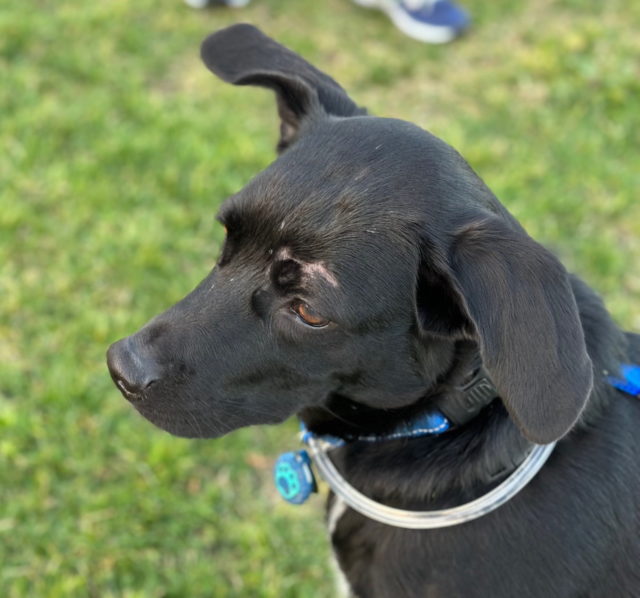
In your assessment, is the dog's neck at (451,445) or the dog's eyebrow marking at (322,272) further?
the dog's neck at (451,445)

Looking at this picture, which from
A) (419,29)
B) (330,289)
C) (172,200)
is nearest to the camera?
(330,289)

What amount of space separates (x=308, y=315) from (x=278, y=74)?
2.44ft

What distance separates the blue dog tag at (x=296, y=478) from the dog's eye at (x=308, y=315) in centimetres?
58

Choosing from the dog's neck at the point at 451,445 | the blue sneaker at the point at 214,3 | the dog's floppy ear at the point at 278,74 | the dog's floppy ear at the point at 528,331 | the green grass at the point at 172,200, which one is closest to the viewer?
the dog's floppy ear at the point at 528,331

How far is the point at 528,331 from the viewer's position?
154cm

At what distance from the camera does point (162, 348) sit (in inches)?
76.4

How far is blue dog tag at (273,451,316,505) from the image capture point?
7.30 feet

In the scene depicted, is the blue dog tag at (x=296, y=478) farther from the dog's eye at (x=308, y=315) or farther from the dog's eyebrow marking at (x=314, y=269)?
the dog's eyebrow marking at (x=314, y=269)

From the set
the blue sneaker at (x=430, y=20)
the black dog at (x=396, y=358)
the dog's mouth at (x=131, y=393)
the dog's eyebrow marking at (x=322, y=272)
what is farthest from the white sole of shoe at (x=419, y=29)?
the dog's mouth at (x=131, y=393)

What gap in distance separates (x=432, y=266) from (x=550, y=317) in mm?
361

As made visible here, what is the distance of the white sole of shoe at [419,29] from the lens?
5438mm

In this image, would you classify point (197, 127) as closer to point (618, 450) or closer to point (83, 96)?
point (83, 96)

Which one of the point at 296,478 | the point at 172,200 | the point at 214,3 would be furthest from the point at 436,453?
the point at 214,3

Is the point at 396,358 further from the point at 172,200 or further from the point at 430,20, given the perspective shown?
the point at 430,20
